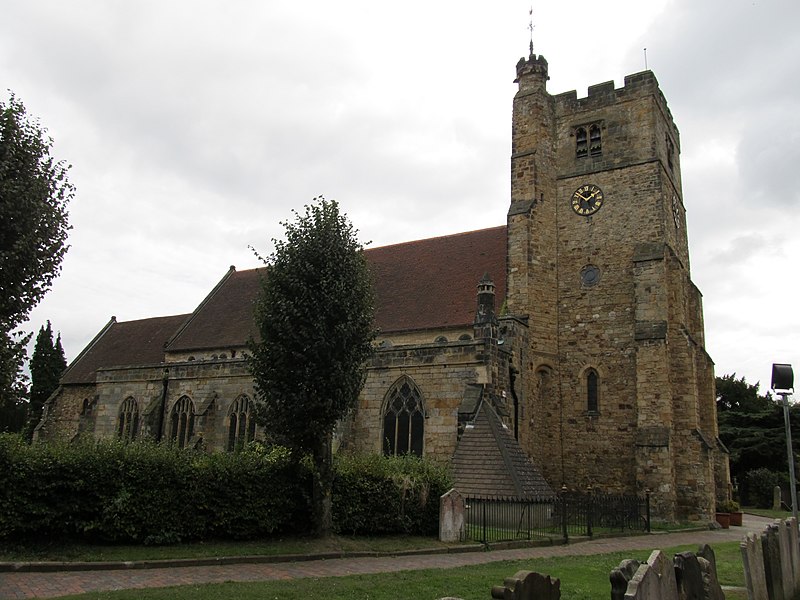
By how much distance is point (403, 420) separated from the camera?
23094 mm

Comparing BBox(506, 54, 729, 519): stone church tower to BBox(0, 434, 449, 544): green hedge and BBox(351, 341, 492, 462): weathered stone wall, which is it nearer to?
BBox(351, 341, 492, 462): weathered stone wall

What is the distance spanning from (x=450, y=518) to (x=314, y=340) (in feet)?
17.5

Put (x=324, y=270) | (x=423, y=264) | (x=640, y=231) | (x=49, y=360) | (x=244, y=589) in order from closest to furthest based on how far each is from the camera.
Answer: (x=244, y=589), (x=324, y=270), (x=640, y=231), (x=423, y=264), (x=49, y=360)

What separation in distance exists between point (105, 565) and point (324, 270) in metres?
7.66

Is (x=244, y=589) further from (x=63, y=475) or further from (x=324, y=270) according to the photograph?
(x=324, y=270)

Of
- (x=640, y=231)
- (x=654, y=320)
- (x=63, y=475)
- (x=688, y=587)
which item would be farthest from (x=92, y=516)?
(x=640, y=231)

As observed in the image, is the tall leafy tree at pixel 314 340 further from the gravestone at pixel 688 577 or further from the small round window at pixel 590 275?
the small round window at pixel 590 275

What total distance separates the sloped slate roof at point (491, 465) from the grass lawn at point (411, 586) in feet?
18.0

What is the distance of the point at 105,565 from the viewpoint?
38.1ft

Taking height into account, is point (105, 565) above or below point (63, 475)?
below

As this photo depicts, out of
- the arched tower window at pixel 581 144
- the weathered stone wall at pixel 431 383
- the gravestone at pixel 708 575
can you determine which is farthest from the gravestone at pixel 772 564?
the arched tower window at pixel 581 144

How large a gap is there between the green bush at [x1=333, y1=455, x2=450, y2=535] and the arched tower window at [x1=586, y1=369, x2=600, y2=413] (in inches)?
460

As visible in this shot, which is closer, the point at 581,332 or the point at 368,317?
the point at 368,317

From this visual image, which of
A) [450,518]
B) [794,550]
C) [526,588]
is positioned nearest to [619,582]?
[526,588]
